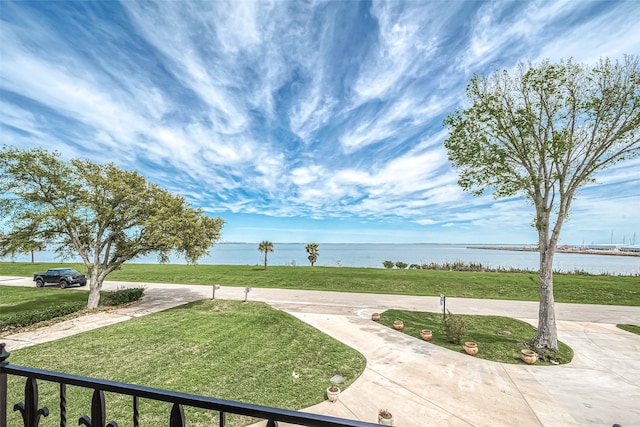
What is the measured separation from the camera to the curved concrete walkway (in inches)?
234

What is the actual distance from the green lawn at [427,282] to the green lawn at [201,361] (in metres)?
10.7

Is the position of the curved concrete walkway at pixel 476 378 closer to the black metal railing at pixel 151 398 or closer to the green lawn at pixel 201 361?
the green lawn at pixel 201 361

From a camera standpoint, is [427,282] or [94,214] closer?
[94,214]

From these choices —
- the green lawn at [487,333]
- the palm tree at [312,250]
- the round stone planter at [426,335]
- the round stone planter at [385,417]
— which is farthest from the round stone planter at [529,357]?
the palm tree at [312,250]

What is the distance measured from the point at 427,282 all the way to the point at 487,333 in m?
10.5

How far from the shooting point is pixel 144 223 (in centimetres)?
1361

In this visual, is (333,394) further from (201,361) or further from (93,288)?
(93,288)

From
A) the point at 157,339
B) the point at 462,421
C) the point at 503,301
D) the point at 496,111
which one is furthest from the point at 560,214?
the point at 157,339

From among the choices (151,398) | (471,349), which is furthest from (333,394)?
(151,398)

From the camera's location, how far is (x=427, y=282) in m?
21.7

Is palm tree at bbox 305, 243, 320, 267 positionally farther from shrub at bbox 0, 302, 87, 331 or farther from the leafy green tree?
the leafy green tree

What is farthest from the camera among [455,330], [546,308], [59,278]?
[59,278]

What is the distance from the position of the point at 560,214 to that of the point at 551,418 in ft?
21.9

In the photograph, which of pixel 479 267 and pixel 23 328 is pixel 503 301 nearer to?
pixel 479 267
